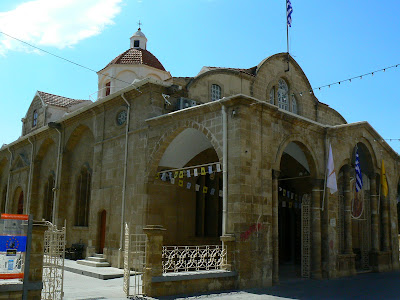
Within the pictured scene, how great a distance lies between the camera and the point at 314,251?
14.5 metres

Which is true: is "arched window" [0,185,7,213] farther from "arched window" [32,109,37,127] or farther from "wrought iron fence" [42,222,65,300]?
"wrought iron fence" [42,222,65,300]

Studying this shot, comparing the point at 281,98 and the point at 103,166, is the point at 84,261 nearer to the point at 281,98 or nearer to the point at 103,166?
the point at 103,166

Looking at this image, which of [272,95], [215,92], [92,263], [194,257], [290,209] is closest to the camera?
[194,257]

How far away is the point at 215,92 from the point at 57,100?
43.8 ft

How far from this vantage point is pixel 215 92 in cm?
1775

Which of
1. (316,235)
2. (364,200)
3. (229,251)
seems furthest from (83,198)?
(364,200)

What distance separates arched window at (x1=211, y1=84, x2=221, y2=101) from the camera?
57.8ft

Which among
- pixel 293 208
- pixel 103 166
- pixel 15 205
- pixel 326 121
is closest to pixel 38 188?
pixel 15 205

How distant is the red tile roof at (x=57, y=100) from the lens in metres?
26.2

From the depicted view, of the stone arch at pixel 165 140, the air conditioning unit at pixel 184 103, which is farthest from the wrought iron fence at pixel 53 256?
the air conditioning unit at pixel 184 103

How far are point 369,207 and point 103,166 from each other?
1154 cm

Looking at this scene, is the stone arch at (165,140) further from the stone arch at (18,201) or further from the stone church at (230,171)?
the stone arch at (18,201)

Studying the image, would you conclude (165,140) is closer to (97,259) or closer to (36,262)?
(97,259)

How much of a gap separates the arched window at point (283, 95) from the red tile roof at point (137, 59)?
23.7ft
